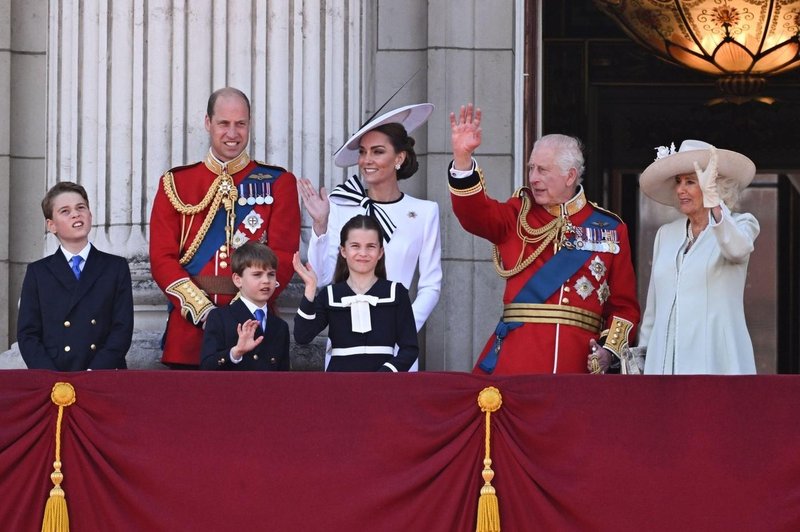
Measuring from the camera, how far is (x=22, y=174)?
10438 mm

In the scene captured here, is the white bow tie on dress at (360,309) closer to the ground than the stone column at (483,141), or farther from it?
closer to the ground

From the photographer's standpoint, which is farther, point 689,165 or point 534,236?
point 534,236

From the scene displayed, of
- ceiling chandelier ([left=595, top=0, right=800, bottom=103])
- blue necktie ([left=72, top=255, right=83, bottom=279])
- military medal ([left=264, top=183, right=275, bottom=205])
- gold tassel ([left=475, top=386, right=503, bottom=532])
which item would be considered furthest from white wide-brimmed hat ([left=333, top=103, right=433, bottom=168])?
ceiling chandelier ([left=595, top=0, right=800, bottom=103])

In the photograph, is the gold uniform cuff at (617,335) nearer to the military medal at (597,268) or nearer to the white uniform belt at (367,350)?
the military medal at (597,268)

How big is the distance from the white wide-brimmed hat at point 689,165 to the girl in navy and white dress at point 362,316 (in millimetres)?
1095

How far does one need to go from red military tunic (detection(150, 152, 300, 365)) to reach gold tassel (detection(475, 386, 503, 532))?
147cm

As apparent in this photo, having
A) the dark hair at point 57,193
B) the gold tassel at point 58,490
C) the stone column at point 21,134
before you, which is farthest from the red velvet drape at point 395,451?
the stone column at point 21,134

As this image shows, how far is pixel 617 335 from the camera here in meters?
7.88

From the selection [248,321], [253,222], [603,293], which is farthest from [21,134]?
[603,293]

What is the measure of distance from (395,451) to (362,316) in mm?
835

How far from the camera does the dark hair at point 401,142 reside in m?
8.26

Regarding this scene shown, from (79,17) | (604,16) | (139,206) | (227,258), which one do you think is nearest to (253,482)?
(227,258)

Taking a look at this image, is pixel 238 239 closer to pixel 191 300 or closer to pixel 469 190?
pixel 191 300

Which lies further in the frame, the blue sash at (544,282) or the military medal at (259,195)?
the military medal at (259,195)
